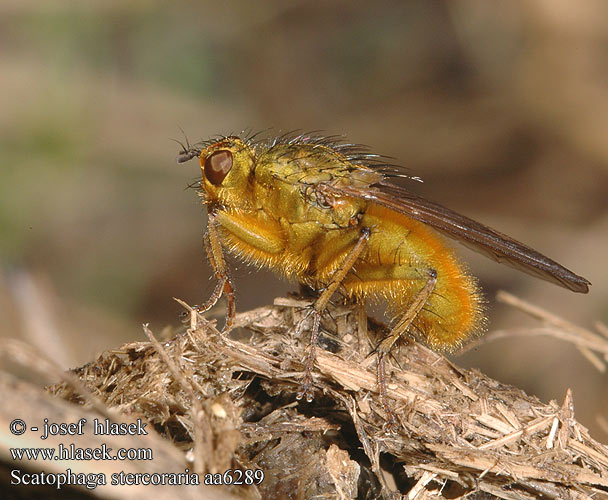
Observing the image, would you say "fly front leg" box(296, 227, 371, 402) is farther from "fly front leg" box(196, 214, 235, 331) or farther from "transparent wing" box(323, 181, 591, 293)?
"fly front leg" box(196, 214, 235, 331)

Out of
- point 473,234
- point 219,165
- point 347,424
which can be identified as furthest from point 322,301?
point 219,165

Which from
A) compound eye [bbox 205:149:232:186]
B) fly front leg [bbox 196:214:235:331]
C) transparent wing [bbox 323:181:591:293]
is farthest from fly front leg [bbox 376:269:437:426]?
compound eye [bbox 205:149:232:186]

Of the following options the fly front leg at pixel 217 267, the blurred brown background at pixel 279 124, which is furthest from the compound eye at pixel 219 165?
the blurred brown background at pixel 279 124

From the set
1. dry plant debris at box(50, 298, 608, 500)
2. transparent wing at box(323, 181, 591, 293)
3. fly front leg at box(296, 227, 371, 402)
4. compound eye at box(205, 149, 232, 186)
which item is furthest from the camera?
compound eye at box(205, 149, 232, 186)

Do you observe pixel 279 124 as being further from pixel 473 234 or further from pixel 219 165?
pixel 473 234

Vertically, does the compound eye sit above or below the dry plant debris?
above

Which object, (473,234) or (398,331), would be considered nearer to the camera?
(398,331)
